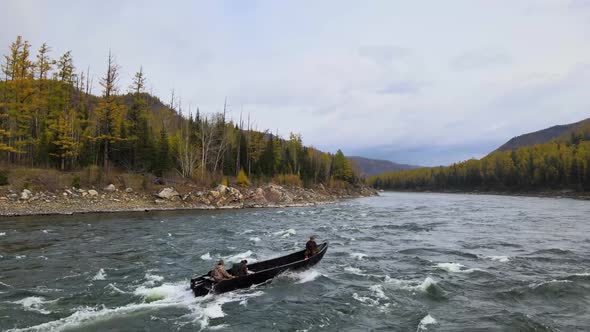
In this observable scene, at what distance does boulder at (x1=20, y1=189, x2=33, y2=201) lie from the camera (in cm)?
4060

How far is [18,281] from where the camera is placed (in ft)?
53.8

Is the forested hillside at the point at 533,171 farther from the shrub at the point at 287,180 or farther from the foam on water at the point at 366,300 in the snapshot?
the foam on water at the point at 366,300

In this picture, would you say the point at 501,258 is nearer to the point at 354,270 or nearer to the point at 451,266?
the point at 451,266

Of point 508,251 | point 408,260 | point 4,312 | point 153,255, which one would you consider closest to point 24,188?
point 153,255

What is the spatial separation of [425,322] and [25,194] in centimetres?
4540

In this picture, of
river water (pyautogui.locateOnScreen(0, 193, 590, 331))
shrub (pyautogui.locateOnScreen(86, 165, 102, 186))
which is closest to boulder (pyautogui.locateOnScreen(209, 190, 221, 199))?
shrub (pyautogui.locateOnScreen(86, 165, 102, 186))

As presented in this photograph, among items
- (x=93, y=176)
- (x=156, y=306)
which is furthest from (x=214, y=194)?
(x=156, y=306)

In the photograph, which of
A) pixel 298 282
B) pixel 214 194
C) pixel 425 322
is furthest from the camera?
pixel 214 194

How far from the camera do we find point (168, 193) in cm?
5312

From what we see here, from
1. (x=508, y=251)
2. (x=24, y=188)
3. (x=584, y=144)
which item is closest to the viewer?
(x=508, y=251)

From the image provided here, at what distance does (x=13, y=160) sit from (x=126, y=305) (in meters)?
54.1

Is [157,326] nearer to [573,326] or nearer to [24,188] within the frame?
[573,326]

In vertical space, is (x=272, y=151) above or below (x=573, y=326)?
above

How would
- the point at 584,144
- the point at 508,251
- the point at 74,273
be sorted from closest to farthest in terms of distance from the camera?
1. the point at 74,273
2. the point at 508,251
3. the point at 584,144
